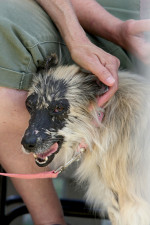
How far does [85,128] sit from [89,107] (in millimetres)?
70

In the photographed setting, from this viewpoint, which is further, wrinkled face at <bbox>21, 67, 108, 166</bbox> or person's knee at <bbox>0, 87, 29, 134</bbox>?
person's knee at <bbox>0, 87, 29, 134</bbox>

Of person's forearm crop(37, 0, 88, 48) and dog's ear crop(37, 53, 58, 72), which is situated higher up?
person's forearm crop(37, 0, 88, 48)

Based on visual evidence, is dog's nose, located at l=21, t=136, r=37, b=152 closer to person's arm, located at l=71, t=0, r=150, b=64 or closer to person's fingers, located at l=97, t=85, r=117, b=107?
person's fingers, located at l=97, t=85, r=117, b=107

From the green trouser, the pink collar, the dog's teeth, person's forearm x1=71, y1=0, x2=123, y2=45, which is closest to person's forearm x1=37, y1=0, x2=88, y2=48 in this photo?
the green trouser

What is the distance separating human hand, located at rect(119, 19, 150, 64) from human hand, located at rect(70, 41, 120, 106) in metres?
0.15

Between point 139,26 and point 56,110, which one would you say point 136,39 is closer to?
point 139,26

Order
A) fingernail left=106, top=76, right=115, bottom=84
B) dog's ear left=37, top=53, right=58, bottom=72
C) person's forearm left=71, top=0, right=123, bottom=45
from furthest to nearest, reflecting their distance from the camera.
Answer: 1. person's forearm left=71, top=0, right=123, bottom=45
2. dog's ear left=37, top=53, right=58, bottom=72
3. fingernail left=106, top=76, right=115, bottom=84

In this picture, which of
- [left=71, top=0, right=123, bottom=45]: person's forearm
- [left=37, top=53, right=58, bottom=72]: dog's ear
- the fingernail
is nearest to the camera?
the fingernail

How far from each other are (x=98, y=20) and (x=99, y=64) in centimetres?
35

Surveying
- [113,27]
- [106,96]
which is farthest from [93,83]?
[113,27]

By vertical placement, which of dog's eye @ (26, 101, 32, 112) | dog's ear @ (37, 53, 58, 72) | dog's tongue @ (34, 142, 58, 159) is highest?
dog's ear @ (37, 53, 58, 72)

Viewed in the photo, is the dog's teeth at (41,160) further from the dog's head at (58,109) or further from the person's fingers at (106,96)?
the person's fingers at (106,96)

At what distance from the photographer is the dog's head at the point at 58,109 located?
1.32 m

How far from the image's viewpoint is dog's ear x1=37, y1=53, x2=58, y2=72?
1.40 metres
